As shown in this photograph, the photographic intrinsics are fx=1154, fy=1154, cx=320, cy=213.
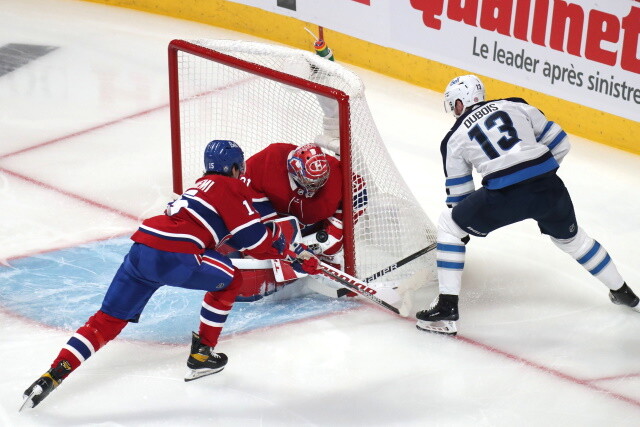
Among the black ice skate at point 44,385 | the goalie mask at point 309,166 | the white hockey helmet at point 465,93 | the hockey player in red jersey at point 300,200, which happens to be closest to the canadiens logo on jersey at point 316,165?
the goalie mask at point 309,166

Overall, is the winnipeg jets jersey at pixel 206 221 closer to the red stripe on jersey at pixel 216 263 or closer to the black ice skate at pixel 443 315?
the red stripe on jersey at pixel 216 263

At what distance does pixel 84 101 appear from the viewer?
6094mm

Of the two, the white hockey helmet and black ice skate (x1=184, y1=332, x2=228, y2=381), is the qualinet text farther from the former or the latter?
black ice skate (x1=184, y1=332, x2=228, y2=381)

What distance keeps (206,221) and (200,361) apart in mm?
470

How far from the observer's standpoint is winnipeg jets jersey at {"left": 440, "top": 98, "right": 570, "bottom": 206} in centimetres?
379

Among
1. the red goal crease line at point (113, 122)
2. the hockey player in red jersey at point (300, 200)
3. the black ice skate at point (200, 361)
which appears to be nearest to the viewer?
the black ice skate at point (200, 361)

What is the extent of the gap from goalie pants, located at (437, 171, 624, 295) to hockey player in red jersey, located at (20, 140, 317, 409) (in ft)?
2.14

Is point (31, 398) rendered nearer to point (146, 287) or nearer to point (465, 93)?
point (146, 287)

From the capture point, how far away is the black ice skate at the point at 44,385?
137 inches

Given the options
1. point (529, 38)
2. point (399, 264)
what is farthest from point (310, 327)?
point (529, 38)

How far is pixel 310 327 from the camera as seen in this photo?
403cm

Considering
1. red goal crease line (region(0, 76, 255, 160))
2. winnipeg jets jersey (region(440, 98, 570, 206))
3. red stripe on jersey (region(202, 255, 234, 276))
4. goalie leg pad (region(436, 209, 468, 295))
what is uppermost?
winnipeg jets jersey (region(440, 98, 570, 206))

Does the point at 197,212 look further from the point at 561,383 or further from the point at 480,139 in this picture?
the point at 561,383

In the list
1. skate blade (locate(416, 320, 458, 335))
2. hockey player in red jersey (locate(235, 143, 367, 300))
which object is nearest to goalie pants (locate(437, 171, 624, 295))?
skate blade (locate(416, 320, 458, 335))
